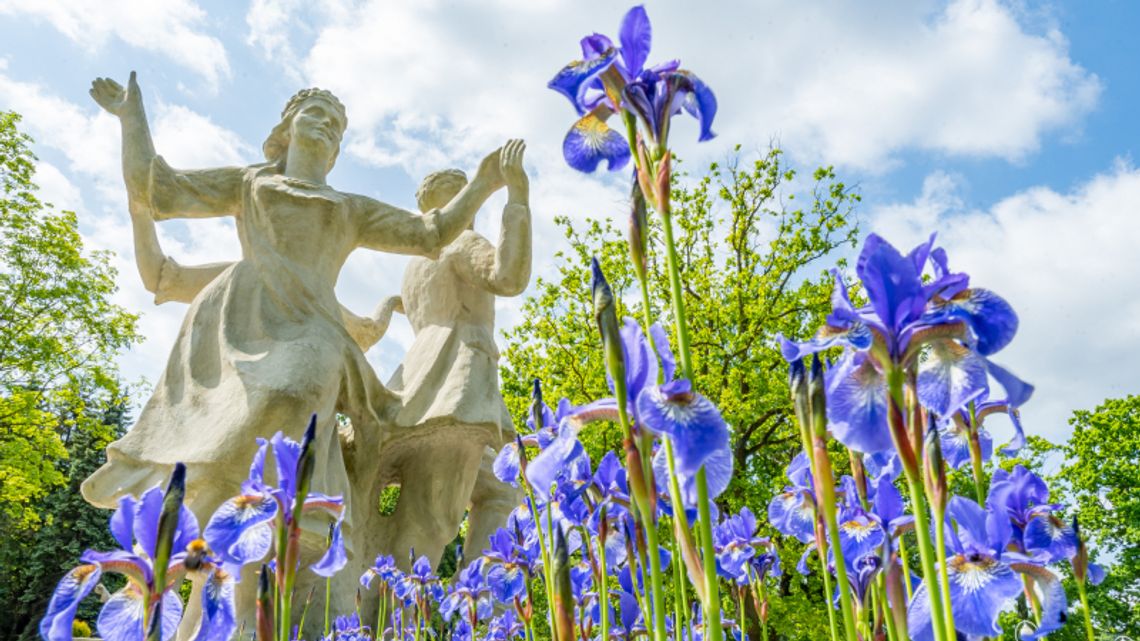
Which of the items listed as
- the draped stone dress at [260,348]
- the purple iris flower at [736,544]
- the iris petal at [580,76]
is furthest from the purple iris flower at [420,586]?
the iris petal at [580,76]

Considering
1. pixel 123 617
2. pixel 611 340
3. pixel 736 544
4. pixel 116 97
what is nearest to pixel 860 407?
pixel 611 340

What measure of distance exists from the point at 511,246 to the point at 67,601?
4.53m

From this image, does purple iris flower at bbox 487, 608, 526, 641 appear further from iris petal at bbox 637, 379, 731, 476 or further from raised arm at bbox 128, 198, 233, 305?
raised arm at bbox 128, 198, 233, 305

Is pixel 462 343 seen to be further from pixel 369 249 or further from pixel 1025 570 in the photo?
pixel 1025 570

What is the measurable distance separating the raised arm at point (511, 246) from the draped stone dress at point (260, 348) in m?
0.51

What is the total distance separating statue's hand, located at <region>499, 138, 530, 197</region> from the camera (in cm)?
532

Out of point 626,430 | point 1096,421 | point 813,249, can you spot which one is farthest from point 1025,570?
point 1096,421

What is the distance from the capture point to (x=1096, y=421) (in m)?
17.8

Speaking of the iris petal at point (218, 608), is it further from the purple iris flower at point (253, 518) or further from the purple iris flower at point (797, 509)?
the purple iris flower at point (797, 509)

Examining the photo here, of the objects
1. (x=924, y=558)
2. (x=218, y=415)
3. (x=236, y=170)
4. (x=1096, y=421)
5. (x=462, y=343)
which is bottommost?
(x=924, y=558)

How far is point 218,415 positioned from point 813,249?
31.7 ft

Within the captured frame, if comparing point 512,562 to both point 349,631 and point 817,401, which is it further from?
point 349,631

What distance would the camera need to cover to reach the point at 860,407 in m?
0.88

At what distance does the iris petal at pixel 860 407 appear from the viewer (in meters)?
0.87
